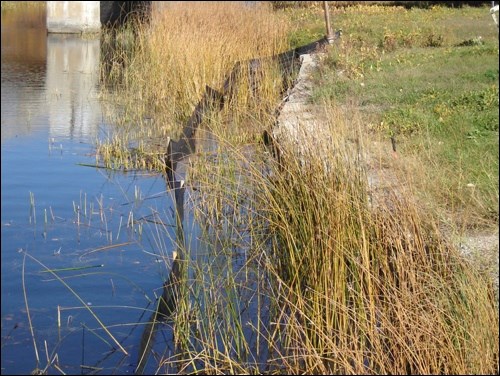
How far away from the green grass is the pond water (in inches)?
54.3

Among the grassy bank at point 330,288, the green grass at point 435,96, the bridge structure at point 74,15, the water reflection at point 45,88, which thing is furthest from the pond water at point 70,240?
the bridge structure at point 74,15

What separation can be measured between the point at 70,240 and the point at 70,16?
1641 cm

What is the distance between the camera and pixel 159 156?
765cm

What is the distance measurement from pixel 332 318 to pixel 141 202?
303 cm

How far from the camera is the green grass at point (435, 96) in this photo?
4297 mm

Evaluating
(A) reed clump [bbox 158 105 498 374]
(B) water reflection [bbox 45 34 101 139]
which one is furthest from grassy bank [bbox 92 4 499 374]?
(B) water reflection [bbox 45 34 101 139]

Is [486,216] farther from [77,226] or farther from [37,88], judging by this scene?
[37,88]

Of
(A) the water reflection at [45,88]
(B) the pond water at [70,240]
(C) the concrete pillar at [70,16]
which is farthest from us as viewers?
(C) the concrete pillar at [70,16]

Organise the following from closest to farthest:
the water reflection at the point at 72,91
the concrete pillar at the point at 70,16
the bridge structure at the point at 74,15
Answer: the water reflection at the point at 72,91, the bridge structure at the point at 74,15, the concrete pillar at the point at 70,16

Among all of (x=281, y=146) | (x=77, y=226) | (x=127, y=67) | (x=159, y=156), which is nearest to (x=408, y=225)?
(x=281, y=146)

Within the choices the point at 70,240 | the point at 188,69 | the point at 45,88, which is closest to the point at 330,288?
the point at 70,240

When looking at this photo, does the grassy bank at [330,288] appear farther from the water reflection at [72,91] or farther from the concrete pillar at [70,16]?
the concrete pillar at [70,16]

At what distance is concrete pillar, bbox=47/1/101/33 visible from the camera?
20.8m

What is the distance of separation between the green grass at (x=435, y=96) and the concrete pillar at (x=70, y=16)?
8.20 metres
